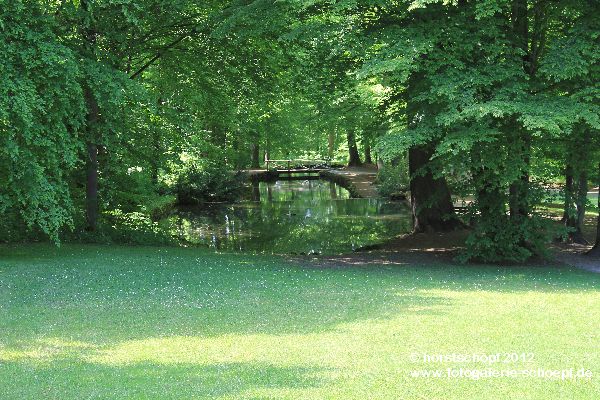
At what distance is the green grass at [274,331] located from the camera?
5703 millimetres

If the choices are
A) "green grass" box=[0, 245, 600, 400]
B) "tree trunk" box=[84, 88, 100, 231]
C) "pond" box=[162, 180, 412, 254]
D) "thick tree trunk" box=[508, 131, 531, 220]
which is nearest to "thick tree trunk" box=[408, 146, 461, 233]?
"pond" box=[162, 180, 412, 254]

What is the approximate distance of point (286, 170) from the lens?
5769cm

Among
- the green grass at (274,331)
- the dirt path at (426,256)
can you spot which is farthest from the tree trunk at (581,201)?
the green grass at (274,331)

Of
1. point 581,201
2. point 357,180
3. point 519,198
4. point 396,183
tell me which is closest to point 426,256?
point 519,198

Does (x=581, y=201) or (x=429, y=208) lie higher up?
(x=581, y=201)

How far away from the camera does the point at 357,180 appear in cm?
4619

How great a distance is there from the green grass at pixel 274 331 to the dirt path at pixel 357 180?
1041 inches

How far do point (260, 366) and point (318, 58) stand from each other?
1339 centimetres

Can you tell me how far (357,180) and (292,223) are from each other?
18.3 meters

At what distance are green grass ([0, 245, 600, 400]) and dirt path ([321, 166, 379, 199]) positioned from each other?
2644 cm

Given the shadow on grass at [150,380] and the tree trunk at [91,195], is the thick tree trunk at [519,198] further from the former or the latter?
the tree trunk at [91,195]

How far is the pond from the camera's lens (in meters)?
22.8

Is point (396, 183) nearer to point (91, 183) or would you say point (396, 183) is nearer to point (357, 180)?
point (357, 180)

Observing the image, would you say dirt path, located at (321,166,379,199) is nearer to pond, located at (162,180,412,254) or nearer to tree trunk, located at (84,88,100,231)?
pond, located at (162,180,412,254)
